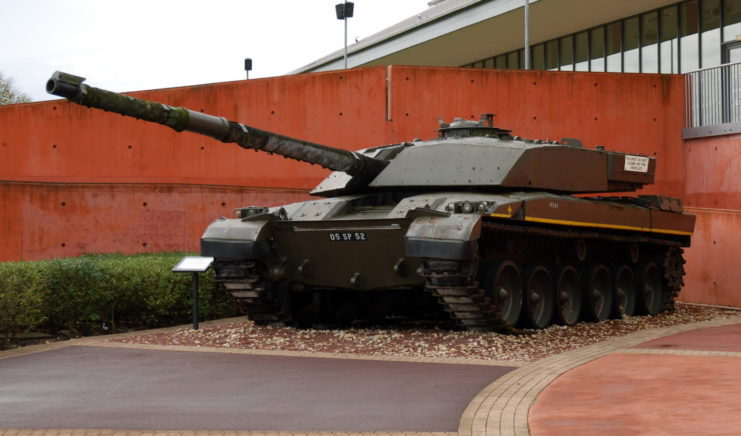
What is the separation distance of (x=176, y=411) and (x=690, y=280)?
50.8 feet

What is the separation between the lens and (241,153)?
21.9 metres

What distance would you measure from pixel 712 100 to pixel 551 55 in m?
10.6

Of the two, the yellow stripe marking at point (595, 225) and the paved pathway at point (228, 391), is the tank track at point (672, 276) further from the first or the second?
the paved pathway at point (228, 391)

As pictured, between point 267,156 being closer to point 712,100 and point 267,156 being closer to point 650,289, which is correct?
point 650,289

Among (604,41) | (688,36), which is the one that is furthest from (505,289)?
(604,41)

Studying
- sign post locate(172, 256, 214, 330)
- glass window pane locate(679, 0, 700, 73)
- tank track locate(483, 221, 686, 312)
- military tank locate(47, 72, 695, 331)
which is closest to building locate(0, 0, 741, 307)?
tank track locate(483, 221, 686, 312)

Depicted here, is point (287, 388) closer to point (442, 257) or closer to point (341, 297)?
point (442, 257)

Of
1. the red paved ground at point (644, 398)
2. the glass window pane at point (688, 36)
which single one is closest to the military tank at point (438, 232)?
the red paved ground at point (644, 398)

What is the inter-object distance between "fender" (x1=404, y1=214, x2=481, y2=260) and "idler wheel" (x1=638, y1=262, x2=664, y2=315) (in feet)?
21.7

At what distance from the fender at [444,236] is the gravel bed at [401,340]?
117cm

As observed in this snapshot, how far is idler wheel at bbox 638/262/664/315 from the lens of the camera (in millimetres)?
18094

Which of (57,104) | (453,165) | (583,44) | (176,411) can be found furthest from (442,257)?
(583,44)

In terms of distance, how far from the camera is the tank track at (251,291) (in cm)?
1441

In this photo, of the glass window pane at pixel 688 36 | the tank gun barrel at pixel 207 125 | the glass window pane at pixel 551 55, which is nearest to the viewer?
the tank gun barrel at pixel 207 125
